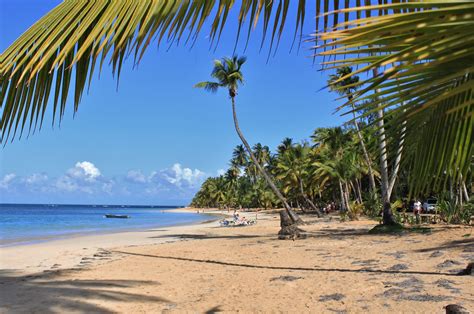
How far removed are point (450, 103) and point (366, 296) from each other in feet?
17.1

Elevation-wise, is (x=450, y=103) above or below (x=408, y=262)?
above

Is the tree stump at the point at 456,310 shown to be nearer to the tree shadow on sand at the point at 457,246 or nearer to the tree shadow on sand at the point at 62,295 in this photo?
the tree shadow on sand at the point at 62,295

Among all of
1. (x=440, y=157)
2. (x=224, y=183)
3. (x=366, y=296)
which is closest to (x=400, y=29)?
(x=440, y=157)

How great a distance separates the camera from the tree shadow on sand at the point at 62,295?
21.6 ft

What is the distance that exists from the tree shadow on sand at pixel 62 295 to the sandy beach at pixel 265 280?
0.02 metres

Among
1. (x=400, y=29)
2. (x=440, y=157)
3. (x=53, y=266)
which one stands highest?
(x=400, y=29)

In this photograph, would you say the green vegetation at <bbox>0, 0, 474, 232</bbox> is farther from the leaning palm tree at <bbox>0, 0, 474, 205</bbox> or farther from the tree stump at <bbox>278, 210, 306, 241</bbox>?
the tree stump at <bbox>278, 210, 306, 241</bbox>

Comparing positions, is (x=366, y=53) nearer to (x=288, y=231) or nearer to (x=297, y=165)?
(x=288, y=231)

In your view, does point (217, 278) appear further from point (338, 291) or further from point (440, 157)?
point (440, 157)

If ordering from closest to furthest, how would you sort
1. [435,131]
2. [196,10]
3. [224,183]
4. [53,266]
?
[196,10] < [435,131] < [53,266] < [224,183]

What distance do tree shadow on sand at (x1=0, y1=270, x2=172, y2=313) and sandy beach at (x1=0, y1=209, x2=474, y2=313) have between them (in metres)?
0.02

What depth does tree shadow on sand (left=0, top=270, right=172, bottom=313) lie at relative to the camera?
21.6 ft

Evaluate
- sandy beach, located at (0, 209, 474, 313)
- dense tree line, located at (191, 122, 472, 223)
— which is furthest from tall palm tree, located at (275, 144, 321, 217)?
sandy beach, located at (0, 209, 474, 313)

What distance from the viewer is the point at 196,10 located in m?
1.21
